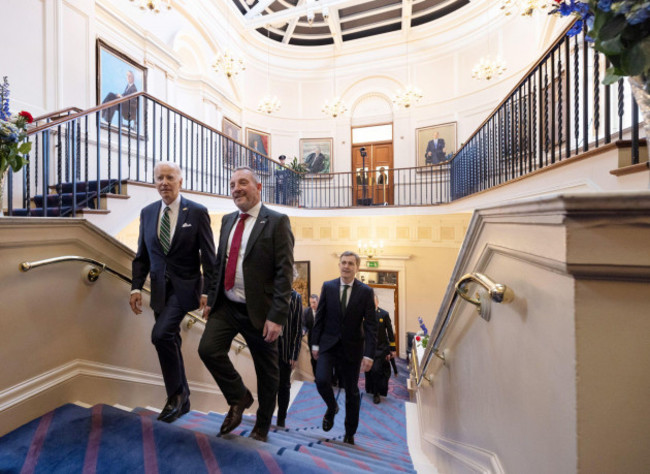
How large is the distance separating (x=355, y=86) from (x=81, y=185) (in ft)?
32.5

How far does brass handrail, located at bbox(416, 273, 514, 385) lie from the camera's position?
0.91m

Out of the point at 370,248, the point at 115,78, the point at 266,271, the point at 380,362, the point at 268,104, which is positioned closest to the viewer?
the point at 266,271

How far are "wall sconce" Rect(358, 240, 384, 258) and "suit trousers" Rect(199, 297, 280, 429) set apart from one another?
710 centimetres

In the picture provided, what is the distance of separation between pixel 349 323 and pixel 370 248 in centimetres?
629

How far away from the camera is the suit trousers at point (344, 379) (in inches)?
108

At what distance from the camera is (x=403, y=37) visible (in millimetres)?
10359

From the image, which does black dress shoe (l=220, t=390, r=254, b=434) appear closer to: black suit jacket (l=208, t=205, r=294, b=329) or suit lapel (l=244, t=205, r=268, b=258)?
black suit jacket (l=208, t=205, r=294, b=329)

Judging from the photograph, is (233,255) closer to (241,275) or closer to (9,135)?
(241,275)

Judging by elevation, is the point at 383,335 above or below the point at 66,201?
below

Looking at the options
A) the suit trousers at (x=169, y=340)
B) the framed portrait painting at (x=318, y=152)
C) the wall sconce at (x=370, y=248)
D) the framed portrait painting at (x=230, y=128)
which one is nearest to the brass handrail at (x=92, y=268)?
the suit trousers at (x=169, y=340)

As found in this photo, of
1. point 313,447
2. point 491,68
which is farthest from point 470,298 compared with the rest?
point 491,68

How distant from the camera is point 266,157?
6.84 metres

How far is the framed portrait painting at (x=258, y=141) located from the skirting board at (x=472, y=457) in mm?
10259

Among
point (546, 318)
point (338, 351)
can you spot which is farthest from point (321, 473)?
point (338, 351)
